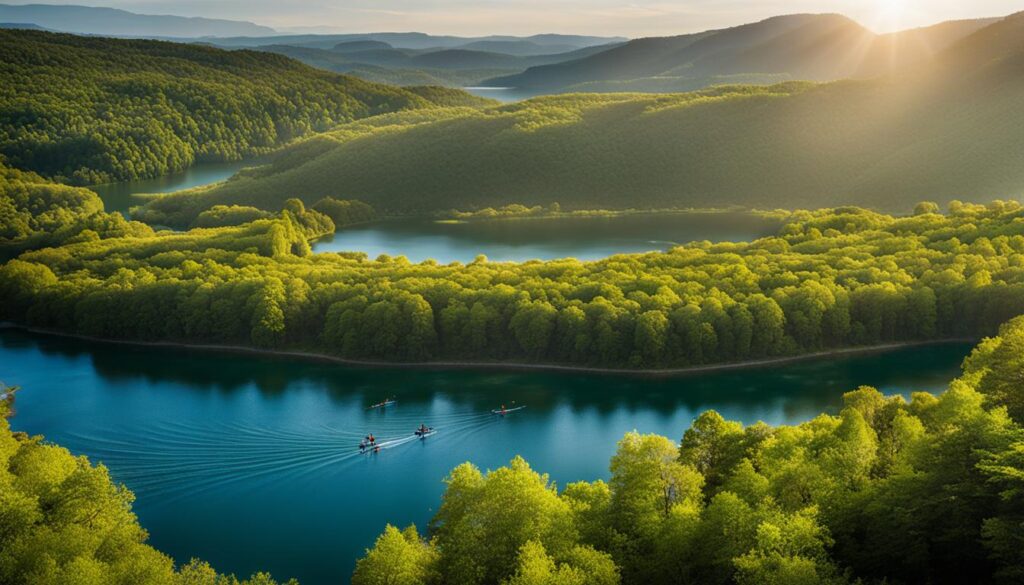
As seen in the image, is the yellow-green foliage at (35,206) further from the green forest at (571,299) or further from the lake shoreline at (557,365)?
the lake shoreline at (557,365)

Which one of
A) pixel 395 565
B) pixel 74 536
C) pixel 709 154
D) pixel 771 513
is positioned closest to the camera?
pixel 771 513

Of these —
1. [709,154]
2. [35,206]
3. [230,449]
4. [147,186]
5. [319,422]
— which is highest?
[709,154]

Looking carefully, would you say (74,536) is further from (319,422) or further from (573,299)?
(573,299)

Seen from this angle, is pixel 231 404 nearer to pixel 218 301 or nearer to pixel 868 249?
pixel 218 301

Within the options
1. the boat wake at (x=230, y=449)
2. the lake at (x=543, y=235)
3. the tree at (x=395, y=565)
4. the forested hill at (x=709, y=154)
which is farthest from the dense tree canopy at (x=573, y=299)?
the forested hill at (x=709, y=154)

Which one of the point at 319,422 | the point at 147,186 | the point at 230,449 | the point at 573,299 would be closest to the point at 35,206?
the point at 147,186

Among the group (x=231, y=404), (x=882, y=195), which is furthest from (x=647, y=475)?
(x=882, y=195)

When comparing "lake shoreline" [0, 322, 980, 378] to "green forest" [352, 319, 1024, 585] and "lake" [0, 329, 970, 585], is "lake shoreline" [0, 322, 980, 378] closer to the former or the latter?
"lake" [0, 329, 970, 585]
